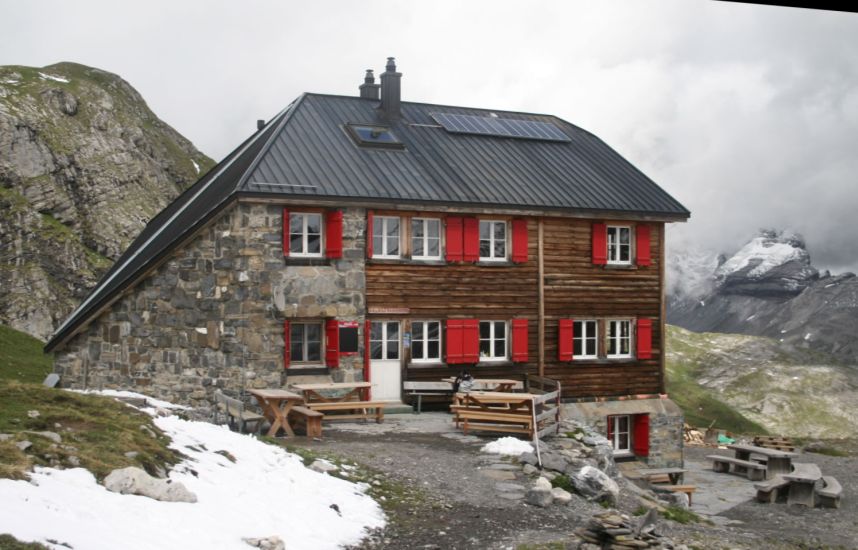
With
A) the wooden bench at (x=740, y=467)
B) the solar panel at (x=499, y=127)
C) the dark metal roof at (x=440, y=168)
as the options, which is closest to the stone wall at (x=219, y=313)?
the dark metal roof at (x=440, y=168)

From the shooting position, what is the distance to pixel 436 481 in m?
15.1

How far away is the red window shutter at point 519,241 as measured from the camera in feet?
83.6

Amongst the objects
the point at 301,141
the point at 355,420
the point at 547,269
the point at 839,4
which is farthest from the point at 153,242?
the point at 839,4

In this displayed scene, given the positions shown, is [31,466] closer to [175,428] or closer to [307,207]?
[175,428]

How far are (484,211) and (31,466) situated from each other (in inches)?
660

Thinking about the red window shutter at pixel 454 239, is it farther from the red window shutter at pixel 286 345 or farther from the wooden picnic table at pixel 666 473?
the wooden picnic table at pixel 666 473

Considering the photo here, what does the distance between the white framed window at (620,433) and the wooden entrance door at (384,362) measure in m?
7.35

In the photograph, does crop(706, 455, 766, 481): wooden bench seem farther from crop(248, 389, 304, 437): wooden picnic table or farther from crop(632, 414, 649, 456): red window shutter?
crop(248, 389, 304, 437): wooden picnic table

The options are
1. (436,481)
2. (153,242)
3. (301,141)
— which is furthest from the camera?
(153,242)

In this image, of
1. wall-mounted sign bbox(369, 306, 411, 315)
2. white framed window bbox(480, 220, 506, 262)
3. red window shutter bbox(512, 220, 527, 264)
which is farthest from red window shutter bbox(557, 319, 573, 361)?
wall-mounted sign bbox(369, 306, 411, 315)

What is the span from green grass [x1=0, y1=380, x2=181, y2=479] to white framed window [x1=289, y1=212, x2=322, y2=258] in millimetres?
9120

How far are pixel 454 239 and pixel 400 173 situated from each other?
2.33 metres

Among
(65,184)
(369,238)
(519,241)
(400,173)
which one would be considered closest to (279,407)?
(369,238)

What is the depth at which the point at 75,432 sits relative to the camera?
11398 mm
